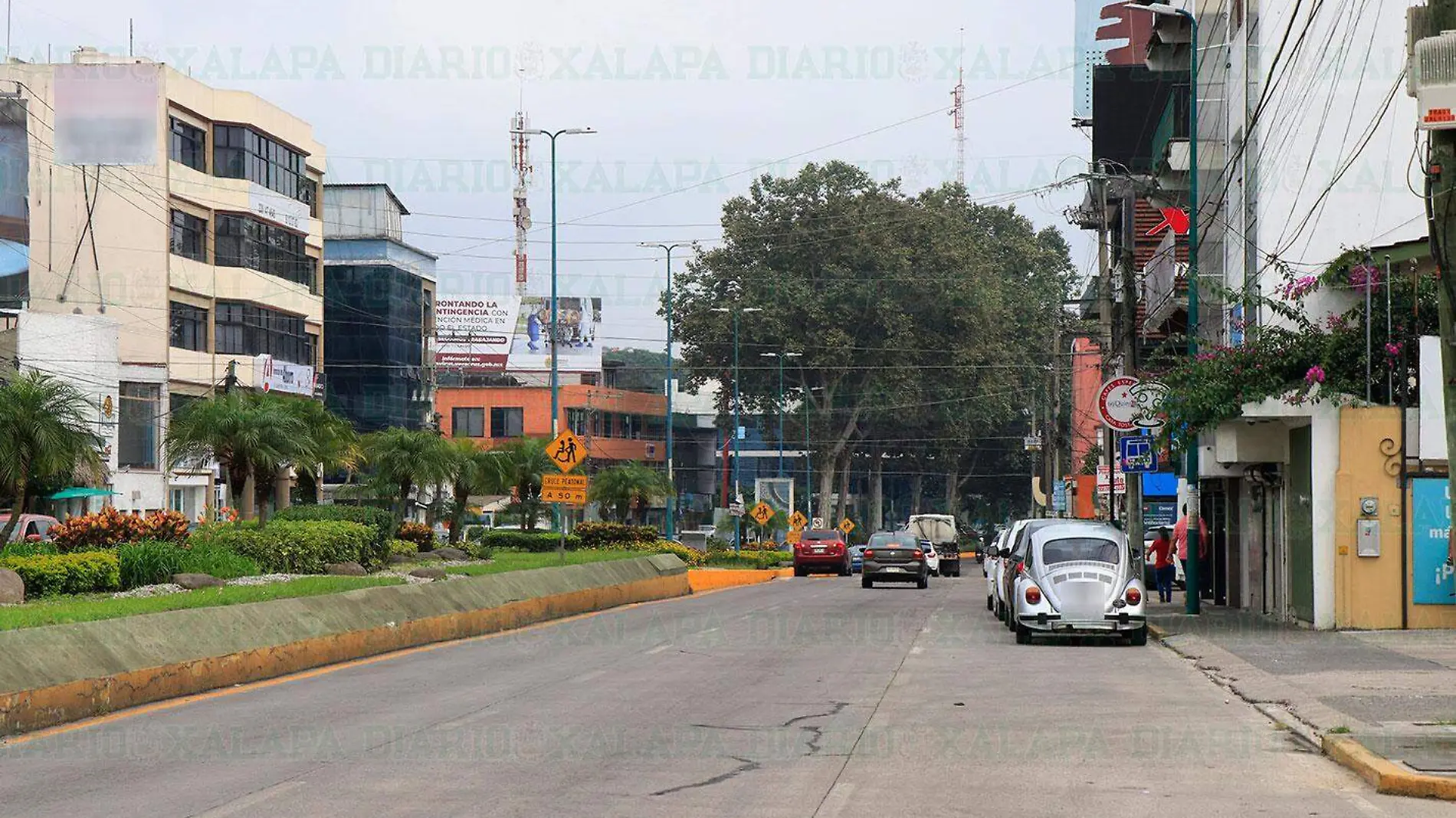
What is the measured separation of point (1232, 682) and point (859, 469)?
78611mm

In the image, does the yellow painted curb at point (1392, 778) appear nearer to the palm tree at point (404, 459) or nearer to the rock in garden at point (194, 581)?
the rock in garden at point (194, 581)

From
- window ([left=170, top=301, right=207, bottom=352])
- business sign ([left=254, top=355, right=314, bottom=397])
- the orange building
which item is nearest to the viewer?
window ([left=170, top=301, right=207, bottom=352])

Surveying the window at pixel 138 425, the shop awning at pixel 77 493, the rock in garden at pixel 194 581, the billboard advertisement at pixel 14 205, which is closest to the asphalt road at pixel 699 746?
the rock in garden at pixel 194 581

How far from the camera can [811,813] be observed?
32.1ft

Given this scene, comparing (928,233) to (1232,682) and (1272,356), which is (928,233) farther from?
(1232,682)

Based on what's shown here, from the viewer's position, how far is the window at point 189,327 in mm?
58156

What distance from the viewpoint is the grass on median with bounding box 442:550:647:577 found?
28641mm

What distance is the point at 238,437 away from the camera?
98.2 feet

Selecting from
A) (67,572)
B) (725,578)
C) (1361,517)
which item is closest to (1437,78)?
(1361,517)

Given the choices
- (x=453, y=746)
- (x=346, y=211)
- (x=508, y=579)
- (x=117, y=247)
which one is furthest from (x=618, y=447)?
(x=453, y=746)

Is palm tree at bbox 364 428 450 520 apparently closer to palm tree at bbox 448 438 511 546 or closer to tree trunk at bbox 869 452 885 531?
palm tree at bbox 448 438 511 546

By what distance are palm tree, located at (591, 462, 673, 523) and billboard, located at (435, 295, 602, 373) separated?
33.6 meters

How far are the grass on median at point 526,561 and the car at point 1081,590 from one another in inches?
356

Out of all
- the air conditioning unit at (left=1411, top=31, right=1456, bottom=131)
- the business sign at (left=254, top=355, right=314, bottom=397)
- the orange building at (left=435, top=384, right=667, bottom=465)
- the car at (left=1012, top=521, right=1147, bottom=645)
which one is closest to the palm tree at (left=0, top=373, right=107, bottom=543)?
the car at (left=1012, top=521, right=1147, bottom=645)
